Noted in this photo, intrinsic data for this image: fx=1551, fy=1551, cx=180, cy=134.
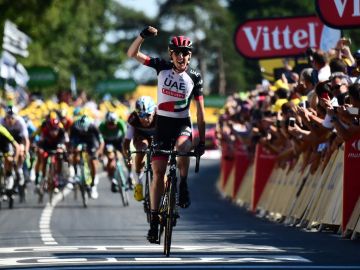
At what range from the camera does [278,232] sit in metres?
19.8

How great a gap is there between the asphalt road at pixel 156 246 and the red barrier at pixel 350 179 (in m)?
0.41

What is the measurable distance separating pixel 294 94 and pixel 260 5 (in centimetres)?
9329

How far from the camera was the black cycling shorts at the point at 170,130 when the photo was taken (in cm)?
1596

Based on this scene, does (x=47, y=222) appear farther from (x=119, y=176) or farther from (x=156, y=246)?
(x=156, y=246)

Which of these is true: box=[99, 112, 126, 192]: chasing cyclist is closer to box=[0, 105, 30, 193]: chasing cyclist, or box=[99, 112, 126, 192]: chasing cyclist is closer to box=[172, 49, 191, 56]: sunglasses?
box=[0, 105, 30, 193]: chasing cyclist

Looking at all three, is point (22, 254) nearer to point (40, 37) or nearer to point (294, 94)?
point (294, 94)

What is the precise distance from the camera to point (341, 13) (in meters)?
18.8

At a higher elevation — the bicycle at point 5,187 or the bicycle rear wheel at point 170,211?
the bicycle rear wheel at point 170,211

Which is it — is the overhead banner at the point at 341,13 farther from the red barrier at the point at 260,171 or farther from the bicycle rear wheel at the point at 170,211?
the red barrier at the point at 260,171

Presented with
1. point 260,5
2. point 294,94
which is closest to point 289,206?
point 294,94

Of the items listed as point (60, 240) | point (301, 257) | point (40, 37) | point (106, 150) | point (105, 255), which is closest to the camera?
point (301, 257)

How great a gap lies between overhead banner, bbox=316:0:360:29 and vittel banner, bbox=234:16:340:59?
9.39 m

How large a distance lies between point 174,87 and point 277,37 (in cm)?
1307

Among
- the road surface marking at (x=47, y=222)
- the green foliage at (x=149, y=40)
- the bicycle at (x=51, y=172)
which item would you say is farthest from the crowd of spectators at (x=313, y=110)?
the green foliage at (x=149, y=40)
